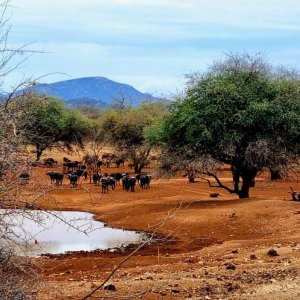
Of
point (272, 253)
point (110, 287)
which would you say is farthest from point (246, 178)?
point (110, 287)

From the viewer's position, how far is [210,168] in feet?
97.2

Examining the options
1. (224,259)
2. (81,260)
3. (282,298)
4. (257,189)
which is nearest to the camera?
(282,298)

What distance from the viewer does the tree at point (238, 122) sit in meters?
28.1

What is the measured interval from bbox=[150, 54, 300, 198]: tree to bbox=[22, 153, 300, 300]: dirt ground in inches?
92.4

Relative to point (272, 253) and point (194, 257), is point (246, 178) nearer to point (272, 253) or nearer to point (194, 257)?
point (194, 257)

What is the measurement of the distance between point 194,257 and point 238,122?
1252 cm

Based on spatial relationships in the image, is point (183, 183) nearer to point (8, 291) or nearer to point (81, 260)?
point (81, 260)

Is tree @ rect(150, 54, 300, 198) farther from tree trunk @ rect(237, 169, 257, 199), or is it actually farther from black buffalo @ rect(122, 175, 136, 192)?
black buffalo @ rect(122, 175, 136, 192)

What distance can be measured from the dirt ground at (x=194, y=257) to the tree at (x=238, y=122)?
7.70 ft

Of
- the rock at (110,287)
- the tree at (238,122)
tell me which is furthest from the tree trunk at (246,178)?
the rock at (110,287)

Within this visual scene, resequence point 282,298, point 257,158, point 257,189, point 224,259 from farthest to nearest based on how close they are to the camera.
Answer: point 257,189
point 257,158
point 224,259
point 282,298

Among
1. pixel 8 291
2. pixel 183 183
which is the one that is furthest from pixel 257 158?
pixel 8 291

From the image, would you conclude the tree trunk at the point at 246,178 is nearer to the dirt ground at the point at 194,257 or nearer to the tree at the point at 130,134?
the dirt ground at the point at 194,257

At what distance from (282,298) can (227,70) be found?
21206mm
